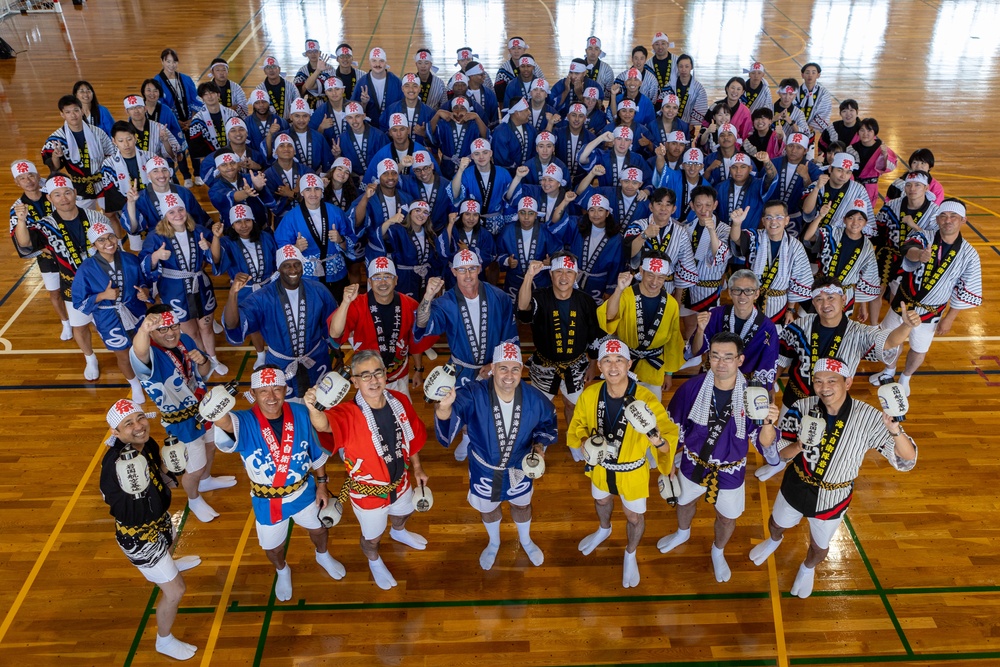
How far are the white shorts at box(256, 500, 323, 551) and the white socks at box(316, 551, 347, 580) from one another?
0.59m

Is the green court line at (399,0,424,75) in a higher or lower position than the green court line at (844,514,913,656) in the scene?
higher

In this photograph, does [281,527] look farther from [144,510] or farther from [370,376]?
[370,376]

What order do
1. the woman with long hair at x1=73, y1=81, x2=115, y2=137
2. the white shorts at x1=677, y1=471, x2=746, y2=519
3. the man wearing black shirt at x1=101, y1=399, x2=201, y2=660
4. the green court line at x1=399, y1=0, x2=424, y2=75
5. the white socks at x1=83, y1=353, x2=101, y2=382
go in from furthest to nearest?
the green court line at x1=399, y1=0, x2=424, y2=75 → the woman with long hair at x1=73, y1=81, x2=115, y2=137 → the white socks at x1=83, y1=353, x2=101, y2=382 → the white shorts at x1=677, y1=471, x2=746, y2=519 → the man wearing black shirt at x1=101, y1=399, x2=201, y2=660

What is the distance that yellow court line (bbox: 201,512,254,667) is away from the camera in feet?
18.0

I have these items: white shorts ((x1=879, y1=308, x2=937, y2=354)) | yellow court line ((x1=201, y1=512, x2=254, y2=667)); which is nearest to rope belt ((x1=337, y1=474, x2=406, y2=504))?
yellow court line ((x1=201, y1=512, x2=254, y2=667))

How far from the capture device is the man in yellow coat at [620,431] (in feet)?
16.9

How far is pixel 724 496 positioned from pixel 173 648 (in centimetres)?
450

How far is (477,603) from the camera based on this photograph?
5871 millimetres

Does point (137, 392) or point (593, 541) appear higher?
point (137, 392)

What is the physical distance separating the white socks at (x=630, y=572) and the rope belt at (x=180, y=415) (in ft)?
13.0

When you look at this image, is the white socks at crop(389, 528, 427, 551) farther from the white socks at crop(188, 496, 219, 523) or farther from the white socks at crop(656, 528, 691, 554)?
the white socks at crop(656, 528, 691, 554)

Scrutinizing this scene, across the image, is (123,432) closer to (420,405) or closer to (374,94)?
(420,405)

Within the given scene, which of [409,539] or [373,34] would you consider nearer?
[409,539]

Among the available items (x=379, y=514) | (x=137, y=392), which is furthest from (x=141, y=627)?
(x=137, y=392)
